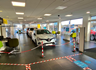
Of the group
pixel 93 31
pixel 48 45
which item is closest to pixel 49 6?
pixel 48 45

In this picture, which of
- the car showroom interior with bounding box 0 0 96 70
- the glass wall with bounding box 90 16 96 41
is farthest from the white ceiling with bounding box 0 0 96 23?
the glass wall with bounding box 90 16 96 41

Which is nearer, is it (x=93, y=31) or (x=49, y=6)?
(x=49, y=6)

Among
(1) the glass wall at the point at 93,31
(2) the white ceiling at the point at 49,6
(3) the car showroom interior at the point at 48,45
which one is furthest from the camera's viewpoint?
(1) the glass wall at the point at 93,31

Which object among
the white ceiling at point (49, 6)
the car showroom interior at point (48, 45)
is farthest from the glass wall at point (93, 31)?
the white ceiling at point (49, 6)

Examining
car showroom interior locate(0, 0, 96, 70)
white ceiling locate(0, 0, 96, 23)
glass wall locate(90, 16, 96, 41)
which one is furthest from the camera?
glass wall locate(90, 16, 96, 41)

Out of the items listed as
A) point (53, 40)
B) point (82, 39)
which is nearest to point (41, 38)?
point (53, 40)

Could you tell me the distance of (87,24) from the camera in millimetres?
8156

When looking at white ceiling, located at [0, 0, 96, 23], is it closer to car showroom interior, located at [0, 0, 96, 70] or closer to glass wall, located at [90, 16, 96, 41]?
car showroom interior, located at [0, 0, 96, 70]

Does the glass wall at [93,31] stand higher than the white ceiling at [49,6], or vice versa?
the white ceiling at [49,6]

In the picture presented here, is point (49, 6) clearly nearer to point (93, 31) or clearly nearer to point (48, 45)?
point (48, 45)

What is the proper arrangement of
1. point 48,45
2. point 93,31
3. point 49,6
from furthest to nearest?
point 93,31 < point 48,45 < point 49,6

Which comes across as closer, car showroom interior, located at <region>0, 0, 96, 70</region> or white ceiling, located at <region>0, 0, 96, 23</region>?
car showroom interior, located at <region>0, 0, 96, 70</region>

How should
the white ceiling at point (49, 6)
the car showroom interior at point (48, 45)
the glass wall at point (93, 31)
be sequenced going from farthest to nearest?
the glass wall at point (93, 31), the white ceiling at point (49, 6), the car showroom interior at point (48, 45)

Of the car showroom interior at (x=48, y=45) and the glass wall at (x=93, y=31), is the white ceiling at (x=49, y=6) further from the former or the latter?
the glass wall at (x=93, y=31)
